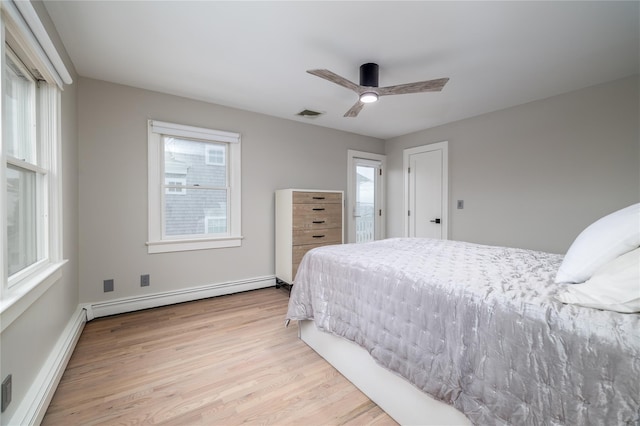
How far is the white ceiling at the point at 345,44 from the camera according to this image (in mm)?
1740

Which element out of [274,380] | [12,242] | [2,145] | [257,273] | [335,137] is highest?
[335,137]

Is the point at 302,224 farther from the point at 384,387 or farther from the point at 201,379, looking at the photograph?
the point at 384,387

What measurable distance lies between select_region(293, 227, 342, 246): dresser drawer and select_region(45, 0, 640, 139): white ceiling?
5.46 feet

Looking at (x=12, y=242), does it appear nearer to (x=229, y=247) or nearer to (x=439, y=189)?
(x=229, y=247)

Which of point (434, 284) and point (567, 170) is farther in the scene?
point (567, 170)

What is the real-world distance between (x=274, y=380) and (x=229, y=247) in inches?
79.1

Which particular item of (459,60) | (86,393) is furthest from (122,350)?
(459,60)

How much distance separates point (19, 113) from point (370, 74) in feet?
7.89

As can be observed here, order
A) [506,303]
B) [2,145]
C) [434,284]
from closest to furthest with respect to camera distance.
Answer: [506,303] → [2,145] → [434,284]

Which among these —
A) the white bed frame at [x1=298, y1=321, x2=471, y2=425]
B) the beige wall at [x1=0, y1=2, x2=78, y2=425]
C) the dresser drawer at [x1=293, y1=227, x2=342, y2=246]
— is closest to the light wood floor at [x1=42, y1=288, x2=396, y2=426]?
the white bed frame at [x1=298, y1=321, x2=471, y2=425]

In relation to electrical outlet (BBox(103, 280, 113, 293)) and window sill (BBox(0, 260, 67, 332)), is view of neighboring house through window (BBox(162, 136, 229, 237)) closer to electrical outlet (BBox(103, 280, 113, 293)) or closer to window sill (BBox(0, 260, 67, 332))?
electrical outlet (BBox(103, 280, 113, 293))

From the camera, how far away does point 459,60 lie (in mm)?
2314

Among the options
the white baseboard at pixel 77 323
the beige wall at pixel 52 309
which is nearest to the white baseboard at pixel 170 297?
the white baseboard at pixel 77 323

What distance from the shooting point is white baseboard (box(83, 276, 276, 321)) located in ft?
9.00
